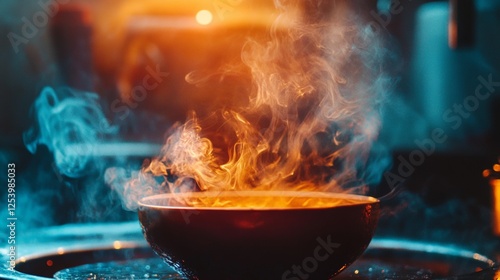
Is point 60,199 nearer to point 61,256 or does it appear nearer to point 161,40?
point 61,256

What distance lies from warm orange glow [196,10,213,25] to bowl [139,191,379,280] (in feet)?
13.9

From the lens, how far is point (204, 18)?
504cm

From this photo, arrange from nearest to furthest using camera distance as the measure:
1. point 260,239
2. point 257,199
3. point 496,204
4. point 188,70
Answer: point 260,239
point 257,199
point 496,204
point 188,70

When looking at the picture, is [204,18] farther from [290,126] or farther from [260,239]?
[260,239]

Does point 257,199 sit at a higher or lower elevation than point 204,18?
lower

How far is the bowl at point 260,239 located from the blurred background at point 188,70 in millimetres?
2228

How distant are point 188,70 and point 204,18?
0.44m

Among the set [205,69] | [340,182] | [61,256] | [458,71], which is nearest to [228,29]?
[205,69]

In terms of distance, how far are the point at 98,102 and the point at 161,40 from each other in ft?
2.58

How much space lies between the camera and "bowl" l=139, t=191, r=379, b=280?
87cm

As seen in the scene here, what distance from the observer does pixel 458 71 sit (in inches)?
177

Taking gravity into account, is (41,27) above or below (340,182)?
above

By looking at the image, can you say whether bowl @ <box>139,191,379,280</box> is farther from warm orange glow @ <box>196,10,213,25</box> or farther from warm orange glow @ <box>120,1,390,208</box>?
warm orange glow @ <box>196,10,213,25</box>

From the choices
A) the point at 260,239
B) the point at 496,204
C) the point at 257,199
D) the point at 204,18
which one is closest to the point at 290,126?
the point at 496,204
